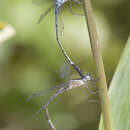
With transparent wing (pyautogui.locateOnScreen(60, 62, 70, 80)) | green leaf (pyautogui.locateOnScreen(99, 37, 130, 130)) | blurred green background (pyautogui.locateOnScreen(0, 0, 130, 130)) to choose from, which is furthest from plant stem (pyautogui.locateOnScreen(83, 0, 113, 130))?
blurred green background (pyautogui.locateOnScreen(0, 0, 130, 130))

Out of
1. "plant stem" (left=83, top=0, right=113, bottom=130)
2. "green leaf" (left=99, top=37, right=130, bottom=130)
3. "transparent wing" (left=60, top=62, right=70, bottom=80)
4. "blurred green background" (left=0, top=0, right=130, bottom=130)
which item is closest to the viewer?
"plant stem" (left=83, top=0, right=113, bottom=130)

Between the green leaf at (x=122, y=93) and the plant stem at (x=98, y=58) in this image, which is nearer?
the plant stem at (x=98, y=58)

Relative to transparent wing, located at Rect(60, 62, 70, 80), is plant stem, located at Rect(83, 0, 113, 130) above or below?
above

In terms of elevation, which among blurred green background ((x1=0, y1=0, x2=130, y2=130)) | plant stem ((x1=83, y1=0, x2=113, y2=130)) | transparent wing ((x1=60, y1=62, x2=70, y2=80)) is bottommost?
blurred green background ((x1=0, y1=0, x2=130, y2=130))

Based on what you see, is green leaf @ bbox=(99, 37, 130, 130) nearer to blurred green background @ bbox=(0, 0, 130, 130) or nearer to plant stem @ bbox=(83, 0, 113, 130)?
plant stem @ bbox=(83, 0, 113, 130)

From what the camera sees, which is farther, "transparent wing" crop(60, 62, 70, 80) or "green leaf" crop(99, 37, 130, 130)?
"transparent wing" crop(60, 62, 70, 80)

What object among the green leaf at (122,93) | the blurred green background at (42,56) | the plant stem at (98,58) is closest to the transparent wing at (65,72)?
the green leaf at (122,93)

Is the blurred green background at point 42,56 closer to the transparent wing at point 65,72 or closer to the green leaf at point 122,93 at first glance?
the transparent wing at point 65,72

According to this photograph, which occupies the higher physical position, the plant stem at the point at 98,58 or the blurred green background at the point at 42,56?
the plant stem at the point at 98,58
